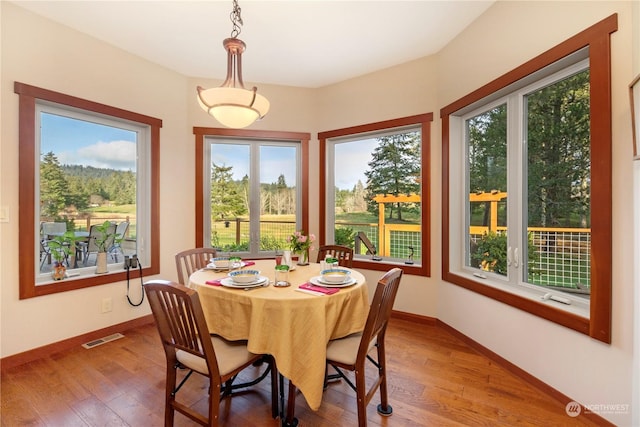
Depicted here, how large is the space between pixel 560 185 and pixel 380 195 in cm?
180

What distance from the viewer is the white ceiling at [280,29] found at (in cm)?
233

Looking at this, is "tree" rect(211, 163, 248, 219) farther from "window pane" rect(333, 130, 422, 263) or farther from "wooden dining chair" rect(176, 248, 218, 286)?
"window pane" rect(333, 130, 422, 263)

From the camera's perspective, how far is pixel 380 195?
356 cm

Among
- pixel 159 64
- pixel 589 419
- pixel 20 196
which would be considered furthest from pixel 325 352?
pixel 159 64

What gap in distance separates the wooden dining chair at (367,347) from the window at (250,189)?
7.44ft

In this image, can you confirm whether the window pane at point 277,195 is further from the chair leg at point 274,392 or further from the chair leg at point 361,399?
the chair leg at point 361,399

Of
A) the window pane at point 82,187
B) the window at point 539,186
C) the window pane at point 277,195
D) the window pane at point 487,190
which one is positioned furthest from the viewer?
the window pane at point 277,195

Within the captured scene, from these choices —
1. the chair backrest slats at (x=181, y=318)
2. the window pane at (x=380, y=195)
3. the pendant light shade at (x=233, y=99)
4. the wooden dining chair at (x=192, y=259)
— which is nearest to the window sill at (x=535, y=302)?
the window pane at (x=380, y=195)

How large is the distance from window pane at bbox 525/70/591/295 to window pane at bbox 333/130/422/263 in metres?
1.17

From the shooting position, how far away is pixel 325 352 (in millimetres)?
1581

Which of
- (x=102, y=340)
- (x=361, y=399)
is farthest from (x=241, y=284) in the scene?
(x=102, y=340)

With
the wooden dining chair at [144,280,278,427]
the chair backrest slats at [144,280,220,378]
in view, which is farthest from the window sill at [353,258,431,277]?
the chair backrest slats at [144,280,220,378]

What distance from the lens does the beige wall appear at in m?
1.60

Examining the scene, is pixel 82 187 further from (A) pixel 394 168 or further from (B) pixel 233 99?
(A) pixel 394 168
